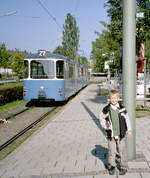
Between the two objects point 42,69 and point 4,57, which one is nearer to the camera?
point 42,69

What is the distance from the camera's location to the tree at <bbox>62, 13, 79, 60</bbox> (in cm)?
5220

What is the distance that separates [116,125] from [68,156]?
5.49 feet

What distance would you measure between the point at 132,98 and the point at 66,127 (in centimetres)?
429

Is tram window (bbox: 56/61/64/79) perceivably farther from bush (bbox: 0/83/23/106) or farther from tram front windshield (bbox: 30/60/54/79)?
bush (bbox: 0/83/23/106)

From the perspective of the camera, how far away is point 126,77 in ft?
15.8

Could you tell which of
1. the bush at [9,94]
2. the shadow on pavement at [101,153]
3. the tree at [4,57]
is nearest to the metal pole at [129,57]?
the shadow on pavement at [101,153]

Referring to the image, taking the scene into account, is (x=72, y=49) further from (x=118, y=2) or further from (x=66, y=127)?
(x=66, y=127)

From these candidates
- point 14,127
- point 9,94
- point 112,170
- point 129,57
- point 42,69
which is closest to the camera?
point 112,170

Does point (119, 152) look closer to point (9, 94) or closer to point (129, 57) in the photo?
point (129, 57)

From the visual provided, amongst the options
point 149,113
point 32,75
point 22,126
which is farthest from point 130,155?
point 32,75

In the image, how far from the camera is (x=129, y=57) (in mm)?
4762

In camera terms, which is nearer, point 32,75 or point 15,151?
point 15,151

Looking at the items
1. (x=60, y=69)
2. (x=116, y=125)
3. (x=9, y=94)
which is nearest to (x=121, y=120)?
(x=116, y=125)

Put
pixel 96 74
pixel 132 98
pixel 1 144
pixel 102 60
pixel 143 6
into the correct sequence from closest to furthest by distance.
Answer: pixel 132 98
pixel 1 144
pixel 143 6
pixel 102 60
pixel 96 74
